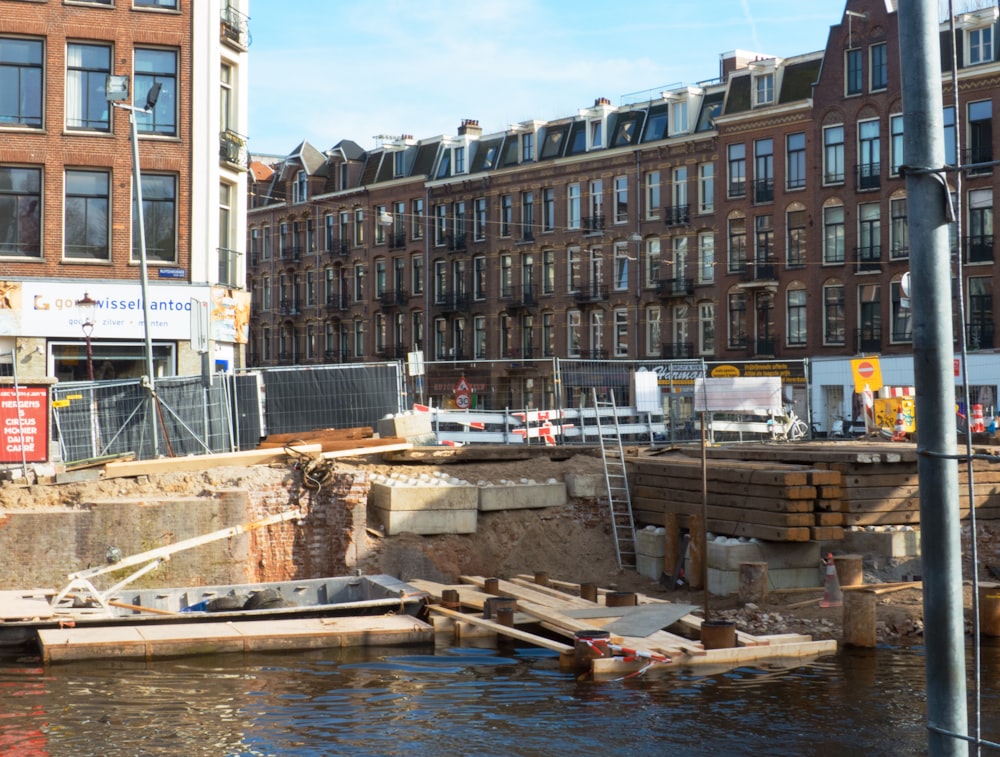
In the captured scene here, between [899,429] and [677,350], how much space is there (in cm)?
2754

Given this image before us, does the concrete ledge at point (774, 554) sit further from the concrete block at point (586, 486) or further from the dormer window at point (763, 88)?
the dormer window at point (763, 88)

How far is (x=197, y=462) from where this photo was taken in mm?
19234

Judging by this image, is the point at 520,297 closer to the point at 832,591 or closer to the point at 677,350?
the point at 677,350

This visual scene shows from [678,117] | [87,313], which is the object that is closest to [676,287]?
[678,117]

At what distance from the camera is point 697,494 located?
18.6 meters

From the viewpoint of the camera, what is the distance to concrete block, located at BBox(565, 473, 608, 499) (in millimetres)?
20578

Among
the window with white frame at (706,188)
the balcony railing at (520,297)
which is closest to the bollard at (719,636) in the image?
the window with white frame at (706,188)

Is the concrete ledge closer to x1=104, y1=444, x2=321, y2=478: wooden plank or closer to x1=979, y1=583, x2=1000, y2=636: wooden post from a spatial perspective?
x1=979, y1=583, x2=1000, y2=636: wooden post

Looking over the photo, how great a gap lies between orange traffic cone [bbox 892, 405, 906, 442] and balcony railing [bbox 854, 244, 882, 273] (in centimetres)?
1961

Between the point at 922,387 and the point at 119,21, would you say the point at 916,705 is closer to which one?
the point at 922,387

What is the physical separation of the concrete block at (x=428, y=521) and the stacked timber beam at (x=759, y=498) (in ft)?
Answer: 10.6

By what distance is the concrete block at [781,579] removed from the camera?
673 inches

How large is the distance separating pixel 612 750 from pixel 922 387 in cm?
771

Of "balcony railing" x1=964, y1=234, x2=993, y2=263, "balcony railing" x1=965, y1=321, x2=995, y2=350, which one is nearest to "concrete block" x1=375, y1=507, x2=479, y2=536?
"balcony railing" x1=965, y1=321, x2=995, y2=350
